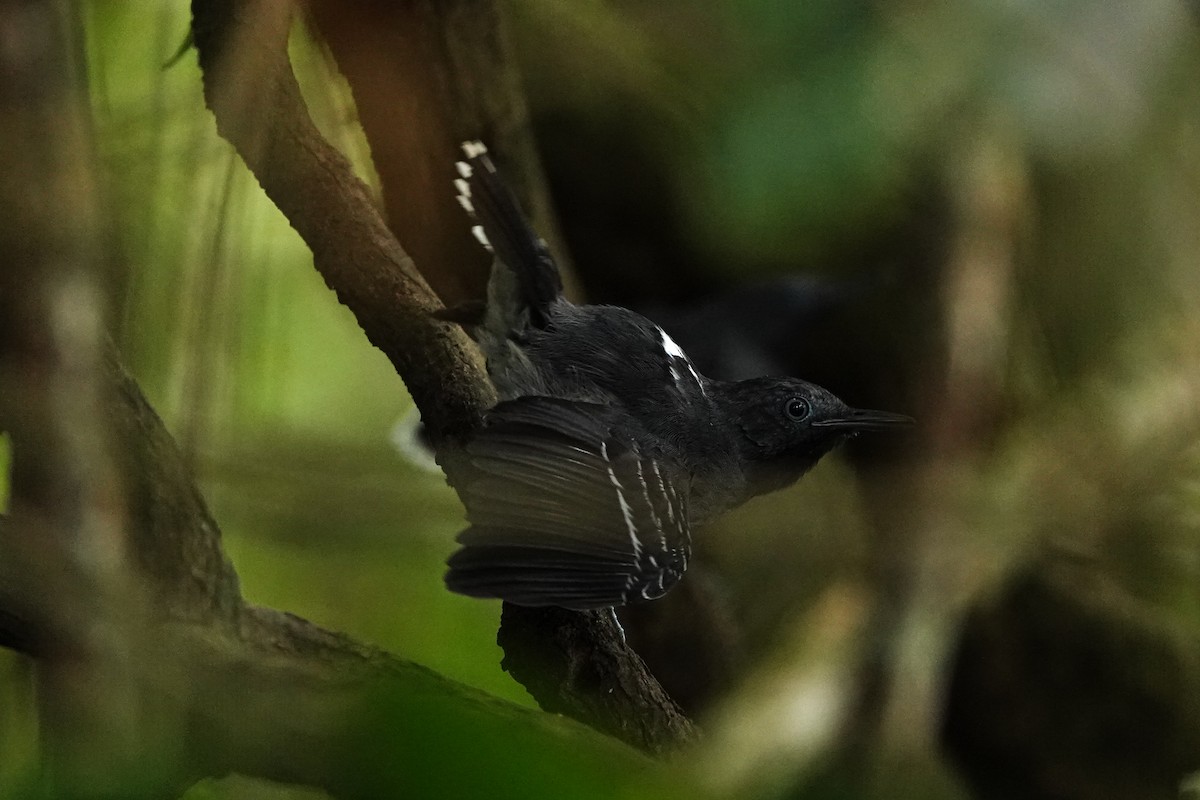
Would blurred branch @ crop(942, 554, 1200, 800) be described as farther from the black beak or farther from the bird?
the bird

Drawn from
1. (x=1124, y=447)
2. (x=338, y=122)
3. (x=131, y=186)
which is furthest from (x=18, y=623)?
(x=1124, y=447)

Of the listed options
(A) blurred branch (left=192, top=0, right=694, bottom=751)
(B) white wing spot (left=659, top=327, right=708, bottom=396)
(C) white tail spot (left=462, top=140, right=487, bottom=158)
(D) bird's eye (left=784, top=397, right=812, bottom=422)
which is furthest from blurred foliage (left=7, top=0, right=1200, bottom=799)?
(D) bird's eye (left=784, top=397, right=812, bottom=422)

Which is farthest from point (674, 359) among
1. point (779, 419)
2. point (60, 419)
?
point (60, 419)

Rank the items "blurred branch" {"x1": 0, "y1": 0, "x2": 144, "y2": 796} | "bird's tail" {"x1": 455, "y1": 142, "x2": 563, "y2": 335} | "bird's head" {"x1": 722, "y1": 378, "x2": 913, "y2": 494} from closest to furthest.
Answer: "blurred branch" {"x1": 0, "y1": 0, "x2": 144, "y2": 796} → "bird's tail" {"x1": 455, "y1": 142, "x2": 563, "y2": 335} → "bird's head" {"x1": 722, "y1": 378, "x2": 913, "y2": 494}

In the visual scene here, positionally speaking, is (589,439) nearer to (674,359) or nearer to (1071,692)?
(674,359)

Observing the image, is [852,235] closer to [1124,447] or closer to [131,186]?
[1124,447]

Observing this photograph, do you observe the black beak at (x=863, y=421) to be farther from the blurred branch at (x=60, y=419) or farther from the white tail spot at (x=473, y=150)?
the blurred branch at (x=60, y=419)

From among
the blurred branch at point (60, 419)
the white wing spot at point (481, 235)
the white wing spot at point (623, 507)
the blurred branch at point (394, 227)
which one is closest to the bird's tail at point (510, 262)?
the white wing spot at point (481, 235)
